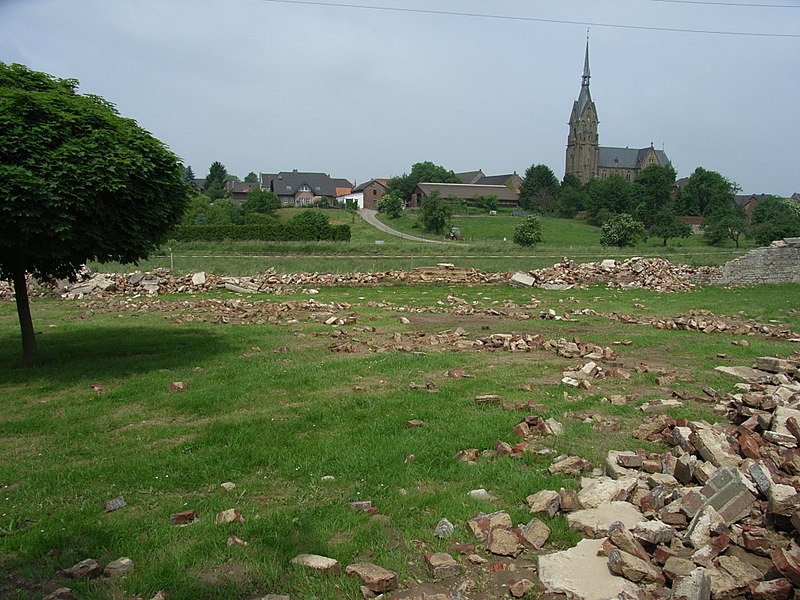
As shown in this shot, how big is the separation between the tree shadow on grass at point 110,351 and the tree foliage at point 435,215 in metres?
62.0

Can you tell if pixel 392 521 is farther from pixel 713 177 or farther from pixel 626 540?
pixel 713 177

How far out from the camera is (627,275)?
27.4 m

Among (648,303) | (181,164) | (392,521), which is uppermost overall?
(181,164)

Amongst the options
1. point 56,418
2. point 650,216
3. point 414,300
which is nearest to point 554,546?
point 56,418

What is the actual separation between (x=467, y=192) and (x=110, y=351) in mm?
110184

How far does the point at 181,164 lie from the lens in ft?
32.5

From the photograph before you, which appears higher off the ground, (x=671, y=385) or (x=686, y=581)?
(x=686, y=581)

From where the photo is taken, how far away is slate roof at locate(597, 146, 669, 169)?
149m

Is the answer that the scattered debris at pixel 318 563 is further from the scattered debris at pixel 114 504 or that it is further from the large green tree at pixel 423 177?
the large green tree at pixel 423 177

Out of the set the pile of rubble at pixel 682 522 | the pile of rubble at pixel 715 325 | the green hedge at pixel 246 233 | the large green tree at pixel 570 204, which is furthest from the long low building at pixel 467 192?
the pile of rubble at pixel 682 522

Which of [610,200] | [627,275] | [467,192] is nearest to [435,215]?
[610,200]

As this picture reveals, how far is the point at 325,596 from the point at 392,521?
99 centimetres

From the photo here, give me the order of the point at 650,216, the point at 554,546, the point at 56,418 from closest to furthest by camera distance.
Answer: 1. the point at 554,546
2. the point at 56,418
3. the point at 650,216

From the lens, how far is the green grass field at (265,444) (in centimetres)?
417
